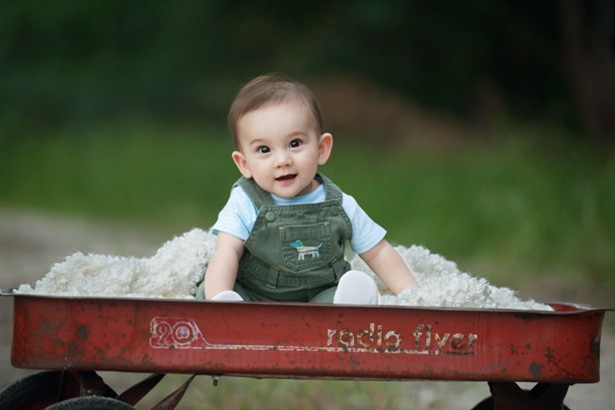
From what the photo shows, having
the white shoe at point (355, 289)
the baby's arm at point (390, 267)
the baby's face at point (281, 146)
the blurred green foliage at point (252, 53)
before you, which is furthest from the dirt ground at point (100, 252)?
the blurred green foliage at point (252, 53)

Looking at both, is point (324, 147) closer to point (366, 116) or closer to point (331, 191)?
point (331, 191)

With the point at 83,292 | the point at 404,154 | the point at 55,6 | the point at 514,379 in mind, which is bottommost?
the point at 514,379

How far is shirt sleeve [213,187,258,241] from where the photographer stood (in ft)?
10.6

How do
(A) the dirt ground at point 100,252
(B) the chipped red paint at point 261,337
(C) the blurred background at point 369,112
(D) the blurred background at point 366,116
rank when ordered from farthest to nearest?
(C) the blurred background at point 369,112 < (D) the blurred background at point 366,116 < (A) the dirt ground at point 100,252 < (B) the chipped red paint at point 261,337

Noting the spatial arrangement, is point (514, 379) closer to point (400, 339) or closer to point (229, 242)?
point (400, 339)

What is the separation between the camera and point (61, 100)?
1461 cm

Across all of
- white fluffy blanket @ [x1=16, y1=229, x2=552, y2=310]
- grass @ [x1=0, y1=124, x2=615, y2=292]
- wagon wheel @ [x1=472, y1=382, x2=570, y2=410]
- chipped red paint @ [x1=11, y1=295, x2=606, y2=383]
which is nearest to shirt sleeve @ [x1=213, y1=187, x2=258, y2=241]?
white fluffy blanket @ [x1=16, y1=229, x2=552, y2=310]

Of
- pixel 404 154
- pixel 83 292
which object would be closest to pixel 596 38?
pixel 404 154

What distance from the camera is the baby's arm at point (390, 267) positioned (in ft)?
11.1

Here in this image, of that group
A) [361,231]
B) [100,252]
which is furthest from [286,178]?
[100,252]

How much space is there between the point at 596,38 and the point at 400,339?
7.65 m

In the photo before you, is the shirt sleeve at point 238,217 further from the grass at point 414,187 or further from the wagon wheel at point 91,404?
the grass at point 414,187

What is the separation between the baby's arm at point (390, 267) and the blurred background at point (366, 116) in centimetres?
277

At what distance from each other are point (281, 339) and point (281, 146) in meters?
0.76
